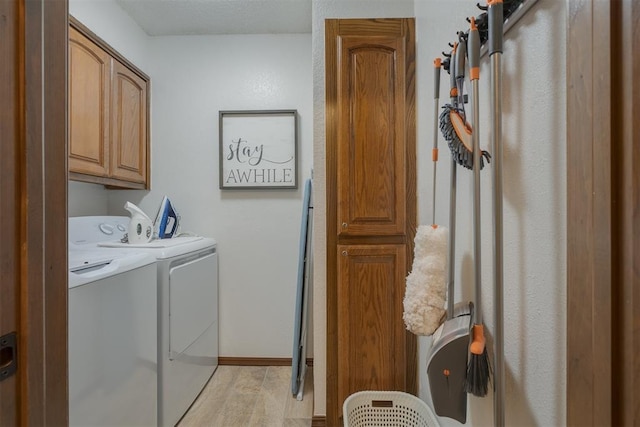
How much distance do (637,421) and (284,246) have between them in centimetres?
212

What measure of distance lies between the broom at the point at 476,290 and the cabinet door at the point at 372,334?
29.7 inches

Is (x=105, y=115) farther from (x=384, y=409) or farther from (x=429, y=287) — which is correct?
(x=384, y=409)

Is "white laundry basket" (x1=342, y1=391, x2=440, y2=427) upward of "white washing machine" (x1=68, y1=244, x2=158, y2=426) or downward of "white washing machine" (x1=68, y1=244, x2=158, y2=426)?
downward

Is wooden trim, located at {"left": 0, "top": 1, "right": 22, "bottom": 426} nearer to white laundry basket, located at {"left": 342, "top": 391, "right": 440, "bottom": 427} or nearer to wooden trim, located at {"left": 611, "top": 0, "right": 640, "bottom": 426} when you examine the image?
wooden trim, located at {"left": 611, "top": 0, "right": 640, "bottom": 426}

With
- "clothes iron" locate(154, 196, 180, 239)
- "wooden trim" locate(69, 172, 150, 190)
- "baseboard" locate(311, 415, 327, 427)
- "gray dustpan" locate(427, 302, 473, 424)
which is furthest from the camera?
"clothes iron" locate(154, 196, 180, 239)

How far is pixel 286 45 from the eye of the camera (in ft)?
7.79

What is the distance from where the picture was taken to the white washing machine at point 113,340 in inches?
40.8

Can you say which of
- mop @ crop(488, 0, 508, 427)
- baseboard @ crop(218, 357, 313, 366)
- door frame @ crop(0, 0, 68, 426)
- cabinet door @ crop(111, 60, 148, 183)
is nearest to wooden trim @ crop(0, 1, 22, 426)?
door frame @ crop(0, 0, 68, 426)

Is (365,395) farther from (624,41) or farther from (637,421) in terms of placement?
(624,41)

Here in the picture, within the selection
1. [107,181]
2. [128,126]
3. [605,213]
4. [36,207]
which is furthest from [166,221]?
[605,213]

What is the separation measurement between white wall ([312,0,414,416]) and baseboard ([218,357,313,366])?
84 centimetres

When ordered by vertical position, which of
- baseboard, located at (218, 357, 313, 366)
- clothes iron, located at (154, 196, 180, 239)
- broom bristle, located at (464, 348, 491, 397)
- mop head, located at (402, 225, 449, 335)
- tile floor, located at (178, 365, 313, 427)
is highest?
clothes iron, located at (154, 196, 180, 239)

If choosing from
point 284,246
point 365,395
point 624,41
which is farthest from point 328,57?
point 365,395

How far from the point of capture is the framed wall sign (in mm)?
2359
